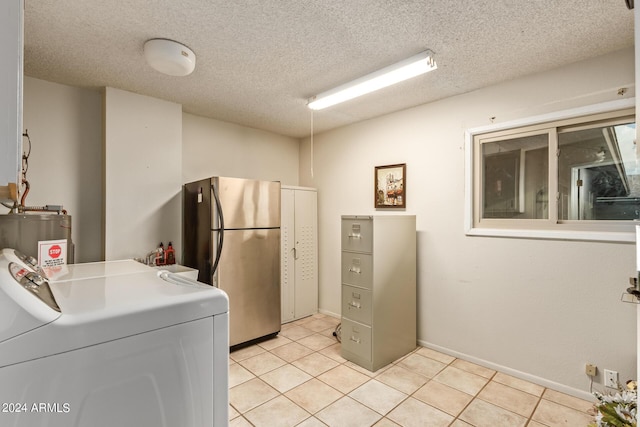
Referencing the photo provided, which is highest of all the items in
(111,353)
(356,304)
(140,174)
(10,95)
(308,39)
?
(308,39)

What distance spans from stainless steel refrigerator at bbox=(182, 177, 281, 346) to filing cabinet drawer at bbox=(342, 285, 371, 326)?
83 centimetres

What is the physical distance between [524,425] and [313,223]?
2.85 meters

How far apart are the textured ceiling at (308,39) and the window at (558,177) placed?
0.47 meters

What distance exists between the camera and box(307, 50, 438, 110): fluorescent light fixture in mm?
2119

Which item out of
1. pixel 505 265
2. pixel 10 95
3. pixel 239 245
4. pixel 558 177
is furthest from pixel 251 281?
pixel 558 177

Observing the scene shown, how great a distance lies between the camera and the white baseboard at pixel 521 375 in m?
2.20

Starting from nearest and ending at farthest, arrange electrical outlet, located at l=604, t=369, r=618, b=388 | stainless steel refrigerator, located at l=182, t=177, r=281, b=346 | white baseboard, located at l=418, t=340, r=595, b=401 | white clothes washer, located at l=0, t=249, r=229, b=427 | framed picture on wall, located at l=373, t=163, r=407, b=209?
white clothes washer, located at l=0, t=249, r=229, b=427
electrical outlet, located at l=604, t=369, r=618, b=388
white baseboard, located at l=418, t=340, r=595, b=401
stainless steel refrigerator, located at l=182, t=177, r=281, b=346
framed picture on wall, located at l=373, t=163, r=407, b=209

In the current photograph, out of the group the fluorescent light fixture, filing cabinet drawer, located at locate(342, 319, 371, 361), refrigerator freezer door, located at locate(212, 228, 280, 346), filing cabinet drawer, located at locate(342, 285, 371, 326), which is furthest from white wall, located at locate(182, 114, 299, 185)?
filing cabinet drawer, located at locate(342, 319, 371, 361)

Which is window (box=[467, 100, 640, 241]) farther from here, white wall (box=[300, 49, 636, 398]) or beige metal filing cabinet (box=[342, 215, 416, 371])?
beige metal filing cabinet (box=[342, 215, 416, 371])

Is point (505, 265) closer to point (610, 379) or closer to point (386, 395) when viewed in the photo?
point (610, 379)

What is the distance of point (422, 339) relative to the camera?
3107 millimetres

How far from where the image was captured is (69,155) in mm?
2668

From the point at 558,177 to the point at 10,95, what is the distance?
121 inches

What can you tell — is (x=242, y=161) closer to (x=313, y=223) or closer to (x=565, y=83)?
(x=313, y=223)
